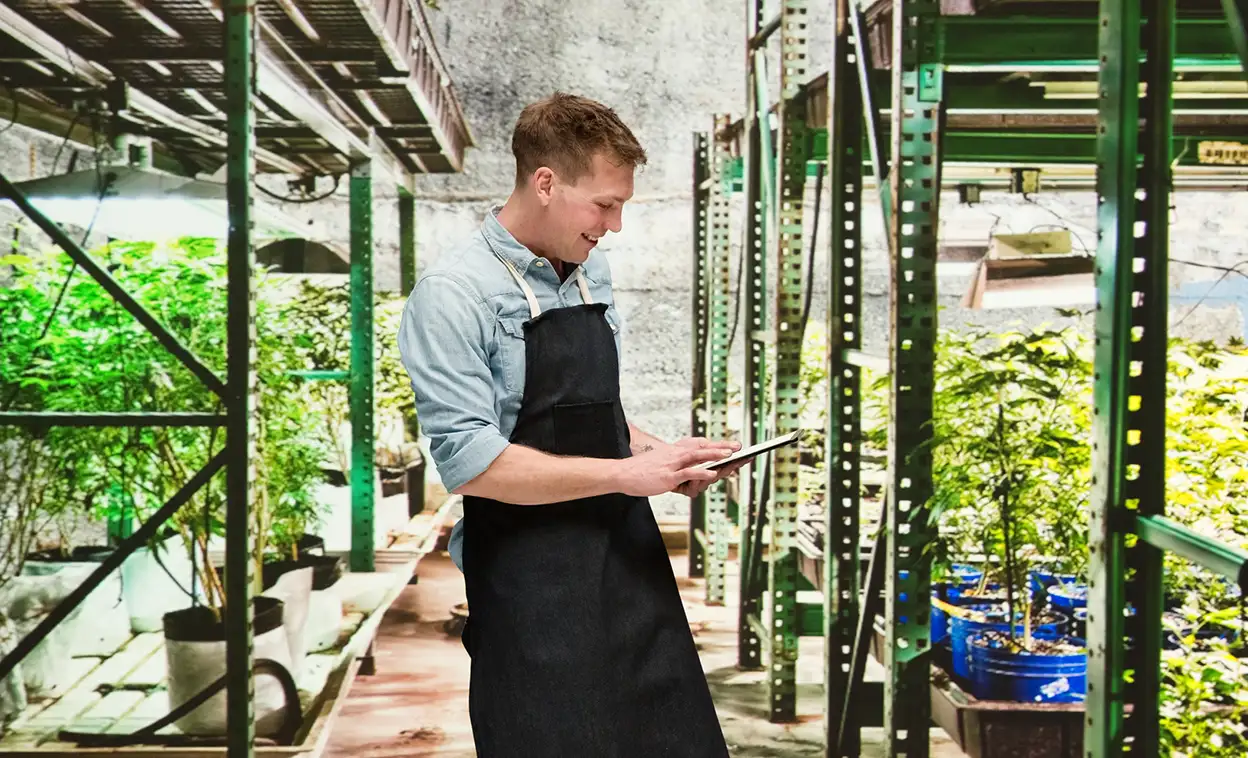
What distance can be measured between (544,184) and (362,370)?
Result: 17.4 feet

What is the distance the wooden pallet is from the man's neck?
283 centimetres

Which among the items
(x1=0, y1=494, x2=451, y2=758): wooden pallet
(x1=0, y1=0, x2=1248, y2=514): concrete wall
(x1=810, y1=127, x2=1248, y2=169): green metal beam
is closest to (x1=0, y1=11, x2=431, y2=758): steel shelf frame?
(x1=0, y1=494, x2=451, y2=758): wooden pallet

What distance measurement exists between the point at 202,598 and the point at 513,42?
641cm

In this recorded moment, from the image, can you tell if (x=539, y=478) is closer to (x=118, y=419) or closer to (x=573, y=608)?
(x=573, y=608)

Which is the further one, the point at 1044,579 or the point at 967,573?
the point at 967,573

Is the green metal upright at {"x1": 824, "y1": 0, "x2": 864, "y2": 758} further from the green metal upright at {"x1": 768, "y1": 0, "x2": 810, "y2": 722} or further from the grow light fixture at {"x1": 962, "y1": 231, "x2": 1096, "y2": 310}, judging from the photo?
the grow light fixture at {"x1": 962, "y1": 231, "x2": 1096, "y2": 310}

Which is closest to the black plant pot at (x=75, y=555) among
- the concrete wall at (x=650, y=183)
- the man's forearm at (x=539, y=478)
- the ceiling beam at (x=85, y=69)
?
the ceiling beam at (x=85, y=69)

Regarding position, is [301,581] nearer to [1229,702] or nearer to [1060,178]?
[1229,702]

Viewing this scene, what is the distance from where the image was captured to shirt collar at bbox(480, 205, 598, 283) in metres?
1.86

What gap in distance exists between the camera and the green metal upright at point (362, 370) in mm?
6711

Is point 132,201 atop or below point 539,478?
atop

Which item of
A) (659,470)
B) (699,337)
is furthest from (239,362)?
(699,337)

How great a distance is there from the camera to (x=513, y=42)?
10.6 metres

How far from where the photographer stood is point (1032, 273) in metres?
6.14
